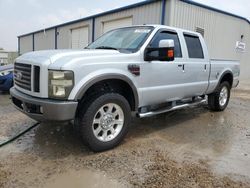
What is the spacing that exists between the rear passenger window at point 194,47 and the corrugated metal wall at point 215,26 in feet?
17.2

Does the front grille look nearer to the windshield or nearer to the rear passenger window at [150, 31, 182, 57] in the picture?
the windshield

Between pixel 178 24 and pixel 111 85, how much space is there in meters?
A: 8.21

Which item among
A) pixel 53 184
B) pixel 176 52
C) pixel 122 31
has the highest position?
pixel 122 31

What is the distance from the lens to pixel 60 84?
3.44 m

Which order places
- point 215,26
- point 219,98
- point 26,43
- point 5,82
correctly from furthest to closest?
point 26,43 < point 215,26 < point 5,82 < point 219,98

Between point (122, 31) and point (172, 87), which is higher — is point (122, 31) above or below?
above

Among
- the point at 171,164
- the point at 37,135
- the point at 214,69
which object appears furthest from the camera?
the point at 214,69

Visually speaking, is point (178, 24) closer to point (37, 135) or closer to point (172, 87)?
point (172, 87)

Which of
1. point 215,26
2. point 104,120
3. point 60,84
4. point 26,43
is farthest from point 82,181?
point 26,43

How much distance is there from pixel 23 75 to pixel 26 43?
26570mm

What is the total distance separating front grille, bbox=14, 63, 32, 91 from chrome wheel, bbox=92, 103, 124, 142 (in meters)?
1.09

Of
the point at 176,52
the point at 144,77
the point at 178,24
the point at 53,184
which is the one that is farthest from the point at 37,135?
the point at 178,24

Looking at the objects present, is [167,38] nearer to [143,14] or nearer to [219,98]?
[219,98]

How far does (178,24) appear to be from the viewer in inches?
447
